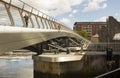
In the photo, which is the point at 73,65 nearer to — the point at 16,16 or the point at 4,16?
the point at 16,16

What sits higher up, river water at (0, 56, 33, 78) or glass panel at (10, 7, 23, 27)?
glass panel at (10, 7, 23, 27)

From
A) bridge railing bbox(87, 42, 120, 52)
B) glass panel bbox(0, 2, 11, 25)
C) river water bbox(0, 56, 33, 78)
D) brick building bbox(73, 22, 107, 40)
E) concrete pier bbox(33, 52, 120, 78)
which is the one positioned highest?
brick building bbox(73, 22, 107, 40)

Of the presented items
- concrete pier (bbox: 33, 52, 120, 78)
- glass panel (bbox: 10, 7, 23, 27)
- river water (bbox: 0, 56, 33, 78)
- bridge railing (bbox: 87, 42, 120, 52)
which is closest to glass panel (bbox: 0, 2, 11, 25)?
glass panel (bbox: 10, 7, 23, 27)

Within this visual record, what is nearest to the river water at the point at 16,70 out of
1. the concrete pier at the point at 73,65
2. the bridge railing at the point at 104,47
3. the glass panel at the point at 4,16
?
the bridge railing at the point at 104,47

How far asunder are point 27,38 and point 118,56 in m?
18.4

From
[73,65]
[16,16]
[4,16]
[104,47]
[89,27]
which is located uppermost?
[89,27]

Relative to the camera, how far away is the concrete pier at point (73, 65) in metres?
27.5

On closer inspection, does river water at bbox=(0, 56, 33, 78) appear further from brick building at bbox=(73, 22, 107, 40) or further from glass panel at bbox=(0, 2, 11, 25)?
brick building at bbox=(73, 22, 107, 40)

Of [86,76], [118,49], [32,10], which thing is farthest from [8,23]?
[118,49]

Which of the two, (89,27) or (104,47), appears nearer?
(104,47)

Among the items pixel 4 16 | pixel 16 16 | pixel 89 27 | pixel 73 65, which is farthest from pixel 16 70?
pixel 89 27

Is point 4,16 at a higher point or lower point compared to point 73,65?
higher

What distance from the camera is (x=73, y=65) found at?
1174 inches

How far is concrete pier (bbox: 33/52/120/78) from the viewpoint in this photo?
1085 inches
